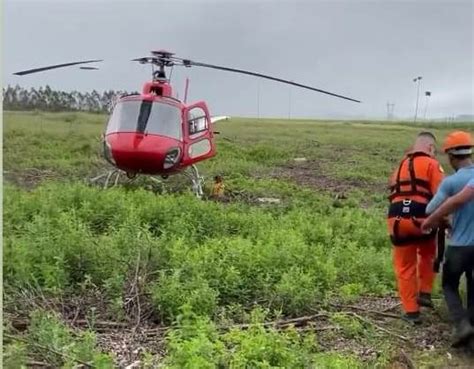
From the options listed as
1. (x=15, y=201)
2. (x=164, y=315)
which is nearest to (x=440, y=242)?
(x=164, y=315)

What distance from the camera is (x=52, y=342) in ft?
13.1

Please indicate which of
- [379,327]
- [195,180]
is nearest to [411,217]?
[379,327]

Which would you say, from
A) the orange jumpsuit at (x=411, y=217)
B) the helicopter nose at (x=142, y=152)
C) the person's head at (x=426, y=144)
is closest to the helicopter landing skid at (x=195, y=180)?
the helicopter nose at (x=142, y=152)

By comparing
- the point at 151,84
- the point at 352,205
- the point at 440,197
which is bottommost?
the point at 352,205

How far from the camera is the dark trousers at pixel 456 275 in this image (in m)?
5.04

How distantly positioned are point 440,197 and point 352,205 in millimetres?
8965

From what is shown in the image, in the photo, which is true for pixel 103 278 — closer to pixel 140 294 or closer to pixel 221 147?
pixel 140 294

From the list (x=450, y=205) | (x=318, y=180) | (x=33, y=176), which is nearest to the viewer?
(x=450, y=205)

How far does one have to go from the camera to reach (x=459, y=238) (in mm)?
5070

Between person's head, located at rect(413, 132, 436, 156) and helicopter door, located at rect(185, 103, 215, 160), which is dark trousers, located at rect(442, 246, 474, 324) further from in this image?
helicopter door, located at rect(185, 103, 215, 160)

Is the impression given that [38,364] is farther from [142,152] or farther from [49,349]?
[142,152]

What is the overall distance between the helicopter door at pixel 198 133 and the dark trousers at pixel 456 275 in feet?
28.3

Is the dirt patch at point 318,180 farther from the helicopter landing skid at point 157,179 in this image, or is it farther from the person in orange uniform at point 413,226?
the person in orange uniform at point 413,226

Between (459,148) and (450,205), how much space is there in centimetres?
53
